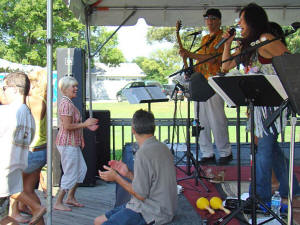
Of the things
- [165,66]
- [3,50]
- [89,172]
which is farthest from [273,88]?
[165,66]

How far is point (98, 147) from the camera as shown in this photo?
5.23 m

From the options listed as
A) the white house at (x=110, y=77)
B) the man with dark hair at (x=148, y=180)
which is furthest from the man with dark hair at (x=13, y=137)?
the white house at (x=110, y=77)

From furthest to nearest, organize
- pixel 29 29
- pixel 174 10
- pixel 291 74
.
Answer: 1. pixel 29 29
2. pixel 174 10
3. pixel 291 74

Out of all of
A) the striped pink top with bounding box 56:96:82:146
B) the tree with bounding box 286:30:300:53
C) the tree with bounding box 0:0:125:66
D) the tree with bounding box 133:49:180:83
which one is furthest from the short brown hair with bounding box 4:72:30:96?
the tree with bounding box 133:49:180:83

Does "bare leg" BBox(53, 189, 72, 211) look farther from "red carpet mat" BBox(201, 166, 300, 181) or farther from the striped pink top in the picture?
"red carpet mat" BBox(201, 166, 300, 181)

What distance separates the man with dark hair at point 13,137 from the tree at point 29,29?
2050 centimetres

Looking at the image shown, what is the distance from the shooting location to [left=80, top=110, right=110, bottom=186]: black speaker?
4.85 metres

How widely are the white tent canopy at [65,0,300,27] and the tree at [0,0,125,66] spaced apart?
57.1 feet

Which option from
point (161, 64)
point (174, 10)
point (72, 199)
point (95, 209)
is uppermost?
point (161, 64)

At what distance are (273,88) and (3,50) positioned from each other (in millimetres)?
23351

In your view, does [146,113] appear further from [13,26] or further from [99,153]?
[13,26]

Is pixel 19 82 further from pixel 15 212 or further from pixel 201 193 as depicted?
pixel 201 193

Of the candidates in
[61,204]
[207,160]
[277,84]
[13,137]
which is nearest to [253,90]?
[277,84]

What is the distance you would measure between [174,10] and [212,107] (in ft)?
7.09
